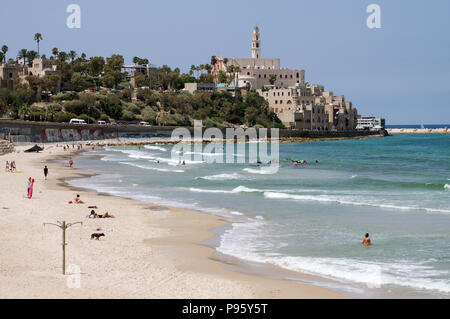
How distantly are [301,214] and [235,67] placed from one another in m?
164

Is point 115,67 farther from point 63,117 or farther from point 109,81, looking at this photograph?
point 63,117

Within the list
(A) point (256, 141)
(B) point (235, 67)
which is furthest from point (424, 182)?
(B) point (235, 67)

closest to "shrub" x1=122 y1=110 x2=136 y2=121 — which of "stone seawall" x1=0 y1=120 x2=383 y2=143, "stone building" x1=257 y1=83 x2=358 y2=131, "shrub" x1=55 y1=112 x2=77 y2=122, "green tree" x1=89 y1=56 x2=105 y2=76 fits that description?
"stone seawall" x1=0 y1=120 x2=383 y2=143

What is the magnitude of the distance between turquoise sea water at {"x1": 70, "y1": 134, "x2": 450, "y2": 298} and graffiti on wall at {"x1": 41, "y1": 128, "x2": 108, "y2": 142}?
160ft

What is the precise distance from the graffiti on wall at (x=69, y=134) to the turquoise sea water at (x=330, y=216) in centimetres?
4882

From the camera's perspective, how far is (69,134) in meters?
108

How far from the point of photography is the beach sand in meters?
14.6

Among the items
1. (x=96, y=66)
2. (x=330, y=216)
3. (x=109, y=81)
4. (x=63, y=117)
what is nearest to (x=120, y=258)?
(x=330, y=216)

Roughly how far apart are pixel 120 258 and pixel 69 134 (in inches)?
3666

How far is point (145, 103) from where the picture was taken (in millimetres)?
150250

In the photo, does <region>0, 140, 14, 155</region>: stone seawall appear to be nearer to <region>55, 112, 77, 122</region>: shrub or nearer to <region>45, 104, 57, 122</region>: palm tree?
<region>55, 112, 77, 122</region>: shrub

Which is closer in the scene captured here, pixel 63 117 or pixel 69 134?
pixel 69 134

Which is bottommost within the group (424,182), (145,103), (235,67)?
(424,182)
